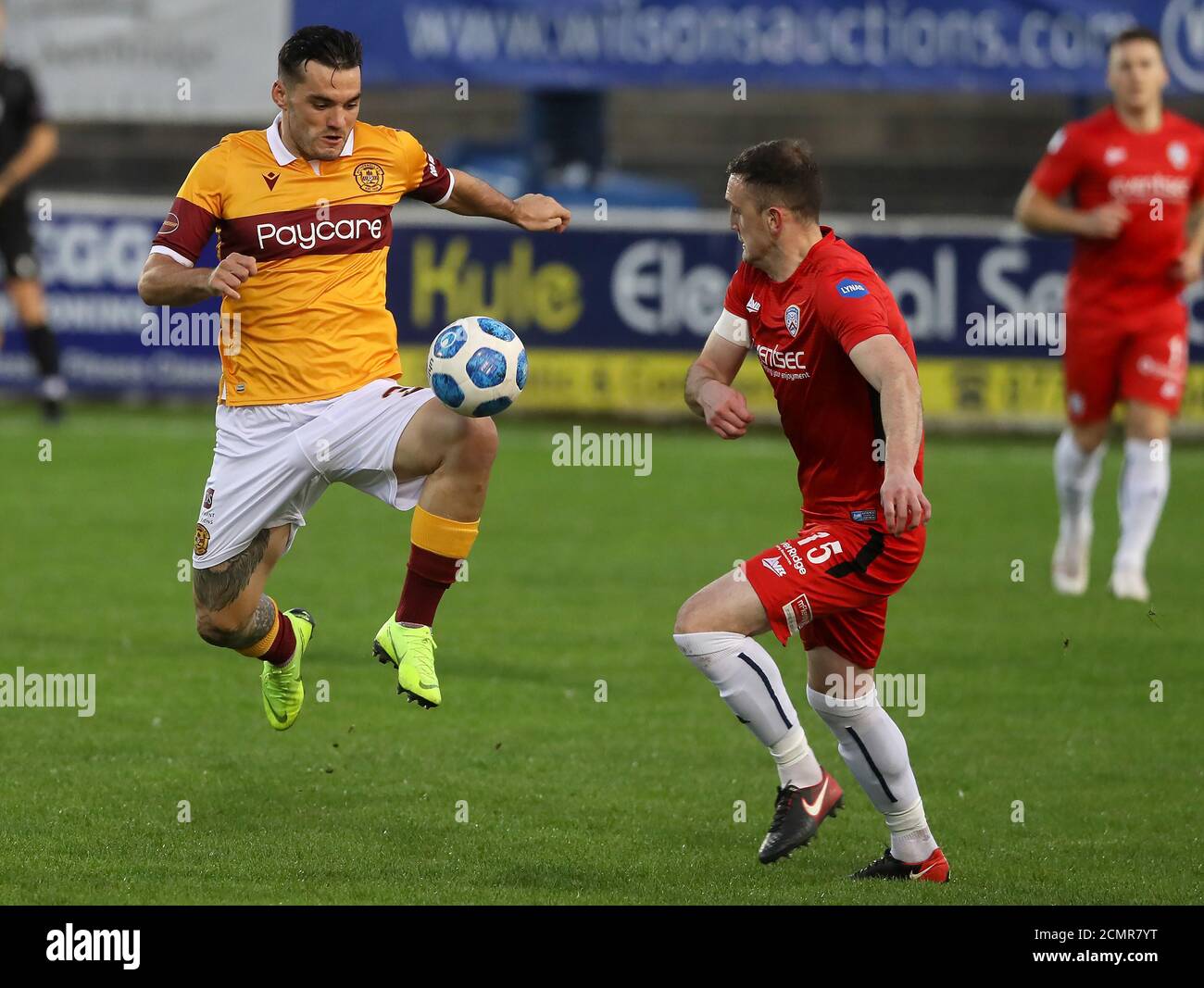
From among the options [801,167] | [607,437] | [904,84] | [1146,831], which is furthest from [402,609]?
[904,84]

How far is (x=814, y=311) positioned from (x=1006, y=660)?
3.93 m

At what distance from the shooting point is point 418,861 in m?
5.95

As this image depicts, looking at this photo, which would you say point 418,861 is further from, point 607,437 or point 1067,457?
point 607,437

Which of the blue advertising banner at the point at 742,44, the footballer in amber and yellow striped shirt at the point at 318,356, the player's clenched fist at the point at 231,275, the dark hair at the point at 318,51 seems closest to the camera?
the player's clenched fist at the point at 231,275

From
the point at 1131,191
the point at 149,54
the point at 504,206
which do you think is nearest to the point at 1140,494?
the point at 1131,191

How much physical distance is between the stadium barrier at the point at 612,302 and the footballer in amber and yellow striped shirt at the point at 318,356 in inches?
362

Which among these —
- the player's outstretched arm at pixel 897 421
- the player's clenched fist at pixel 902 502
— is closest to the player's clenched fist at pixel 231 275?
the player's outstretched arm at pixel 897 421

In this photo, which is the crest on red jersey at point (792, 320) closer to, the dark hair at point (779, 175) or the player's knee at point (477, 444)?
the dark hair at point (779, 175)

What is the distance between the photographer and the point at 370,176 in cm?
675

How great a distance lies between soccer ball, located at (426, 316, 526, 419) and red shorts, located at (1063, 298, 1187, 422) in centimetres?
489

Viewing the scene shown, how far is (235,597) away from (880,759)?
7.53 ft

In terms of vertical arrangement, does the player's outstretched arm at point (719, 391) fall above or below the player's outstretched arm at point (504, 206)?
below

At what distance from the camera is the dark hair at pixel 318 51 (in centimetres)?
625

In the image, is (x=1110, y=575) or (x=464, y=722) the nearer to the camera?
(x=464, y=722)
